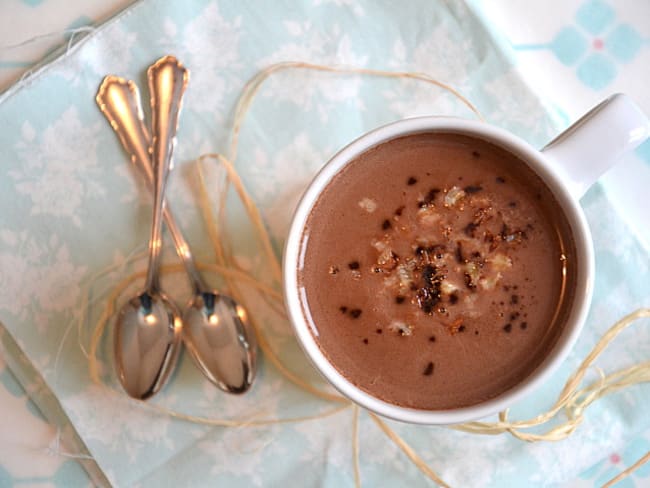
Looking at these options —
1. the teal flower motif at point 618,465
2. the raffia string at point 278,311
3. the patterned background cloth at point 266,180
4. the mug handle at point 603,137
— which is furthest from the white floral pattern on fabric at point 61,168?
the teal flower motif at point 618,465

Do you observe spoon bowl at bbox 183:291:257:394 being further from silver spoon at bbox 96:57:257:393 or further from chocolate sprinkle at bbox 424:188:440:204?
chocolate sprinkle at bbox 424:188:440:204

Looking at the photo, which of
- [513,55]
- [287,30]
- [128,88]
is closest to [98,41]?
[128,88]

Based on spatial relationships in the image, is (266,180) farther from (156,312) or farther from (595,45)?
(595,45)

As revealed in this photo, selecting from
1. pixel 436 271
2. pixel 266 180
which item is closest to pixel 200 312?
pixel 266 180

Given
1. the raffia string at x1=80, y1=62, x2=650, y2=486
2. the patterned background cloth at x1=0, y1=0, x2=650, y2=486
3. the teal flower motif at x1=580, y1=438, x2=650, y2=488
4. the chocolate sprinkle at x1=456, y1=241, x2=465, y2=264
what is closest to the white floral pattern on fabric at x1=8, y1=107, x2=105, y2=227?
the patterned background cloth at x1=0, y1=0, x2=650, y2=486

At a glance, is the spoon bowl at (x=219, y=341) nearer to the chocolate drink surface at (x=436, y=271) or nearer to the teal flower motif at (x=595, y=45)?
the chocolate drink surface at (x=436, y=271)
